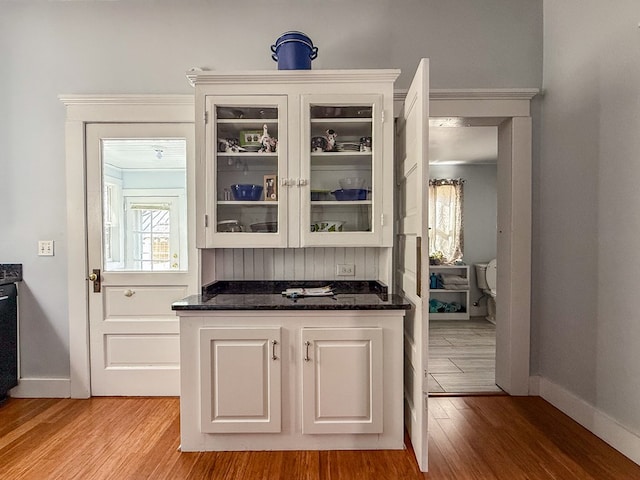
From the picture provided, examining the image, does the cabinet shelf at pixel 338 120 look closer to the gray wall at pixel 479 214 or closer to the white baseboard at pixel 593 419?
the white baseboard at pixel 593 419

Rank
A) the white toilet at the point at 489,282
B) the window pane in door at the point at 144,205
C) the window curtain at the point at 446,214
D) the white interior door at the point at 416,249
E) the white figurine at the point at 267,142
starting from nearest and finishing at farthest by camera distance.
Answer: the white interior door at the point at 416,249
the white figurine at the point at 267,142
the window pane in door at the point at 144,205
the white toilet at the point at 489,282
the window curtain at the point at 446,214

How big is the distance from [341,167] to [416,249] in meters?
0.75

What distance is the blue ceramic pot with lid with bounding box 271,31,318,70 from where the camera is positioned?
2.19 metres

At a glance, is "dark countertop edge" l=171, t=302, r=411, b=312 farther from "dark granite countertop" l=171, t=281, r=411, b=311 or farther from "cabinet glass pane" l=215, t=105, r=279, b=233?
"cabinet glass pane" l=215, t=105, r=279, b=233

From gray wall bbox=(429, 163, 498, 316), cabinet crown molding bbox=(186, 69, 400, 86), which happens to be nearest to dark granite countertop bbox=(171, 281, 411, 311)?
cabinet crown molding bbox=(186, 69, 400, 86)

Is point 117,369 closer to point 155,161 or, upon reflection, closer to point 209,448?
point 209,448

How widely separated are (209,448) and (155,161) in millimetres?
1845

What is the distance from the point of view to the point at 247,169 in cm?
228

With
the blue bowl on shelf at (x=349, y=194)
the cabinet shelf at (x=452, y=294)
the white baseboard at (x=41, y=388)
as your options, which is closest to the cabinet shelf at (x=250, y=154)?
the blue bowl on shelf at (x=349, y=194)

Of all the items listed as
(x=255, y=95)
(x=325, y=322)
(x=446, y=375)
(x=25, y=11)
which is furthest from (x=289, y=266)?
(x=25, y=11)

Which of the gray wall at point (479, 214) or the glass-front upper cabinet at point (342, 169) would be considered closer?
the glass-front upper cabinet at point (342, 169)

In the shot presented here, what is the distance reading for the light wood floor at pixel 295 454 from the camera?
1.75m

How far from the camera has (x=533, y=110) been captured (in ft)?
8.38

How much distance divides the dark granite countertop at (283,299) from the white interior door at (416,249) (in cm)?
16
